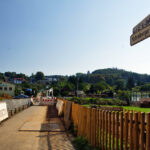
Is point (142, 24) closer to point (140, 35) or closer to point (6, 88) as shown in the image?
point (140, 35)

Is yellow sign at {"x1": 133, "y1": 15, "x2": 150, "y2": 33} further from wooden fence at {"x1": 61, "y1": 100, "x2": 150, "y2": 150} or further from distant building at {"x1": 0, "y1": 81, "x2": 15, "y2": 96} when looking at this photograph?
distant building at {"x1": 0, "y1": 81, "x2": 15, "y2": 96}

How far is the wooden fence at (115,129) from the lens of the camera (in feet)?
10.9

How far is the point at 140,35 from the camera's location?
3.04 metres

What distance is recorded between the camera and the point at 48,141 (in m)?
6.80

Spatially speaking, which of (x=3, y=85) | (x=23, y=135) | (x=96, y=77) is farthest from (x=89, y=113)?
(x=96, y=77)

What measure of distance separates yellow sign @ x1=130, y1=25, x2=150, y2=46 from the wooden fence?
119cm

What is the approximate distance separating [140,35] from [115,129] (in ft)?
7.39

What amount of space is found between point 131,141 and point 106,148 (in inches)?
55.0

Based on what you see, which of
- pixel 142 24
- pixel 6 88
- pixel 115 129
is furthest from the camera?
pixel 6 88

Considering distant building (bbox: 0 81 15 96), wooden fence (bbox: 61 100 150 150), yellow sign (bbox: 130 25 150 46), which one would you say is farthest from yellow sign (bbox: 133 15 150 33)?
distant building (bbox: 0 81 15 96)

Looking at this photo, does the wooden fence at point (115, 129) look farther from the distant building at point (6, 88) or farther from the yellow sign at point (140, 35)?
the distant building at point (6, 88)

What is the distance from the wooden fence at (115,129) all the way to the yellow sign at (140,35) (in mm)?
1190

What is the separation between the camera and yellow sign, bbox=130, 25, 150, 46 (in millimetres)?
2787

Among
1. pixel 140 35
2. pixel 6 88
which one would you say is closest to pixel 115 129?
pixel 140 35
